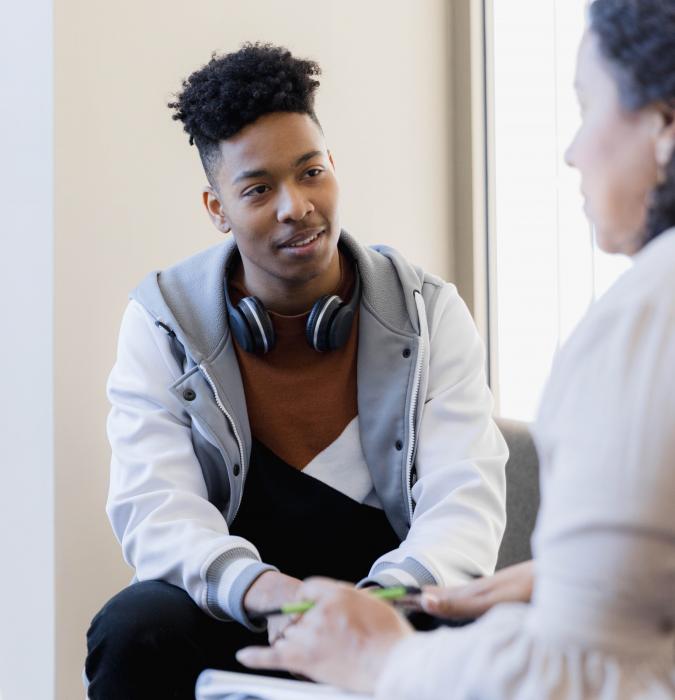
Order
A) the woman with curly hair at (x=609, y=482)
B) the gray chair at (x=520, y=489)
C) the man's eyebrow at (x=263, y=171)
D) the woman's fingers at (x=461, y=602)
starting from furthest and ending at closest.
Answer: the gray chair at (x=520, y=489) → the man's eyebrow at (x=263, y=171) → the woman's fingers at (x=461, y=602) → the woman with curly hair at (x=609, y=482)

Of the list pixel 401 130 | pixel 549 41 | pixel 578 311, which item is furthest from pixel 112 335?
pixel 549 41

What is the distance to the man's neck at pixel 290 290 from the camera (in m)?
→ 1.87

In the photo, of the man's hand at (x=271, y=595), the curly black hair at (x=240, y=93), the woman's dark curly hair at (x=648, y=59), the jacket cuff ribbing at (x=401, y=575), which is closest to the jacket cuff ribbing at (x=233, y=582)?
the man's hand at (x=271, y=595)

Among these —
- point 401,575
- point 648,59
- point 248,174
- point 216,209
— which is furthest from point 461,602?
point 216,209

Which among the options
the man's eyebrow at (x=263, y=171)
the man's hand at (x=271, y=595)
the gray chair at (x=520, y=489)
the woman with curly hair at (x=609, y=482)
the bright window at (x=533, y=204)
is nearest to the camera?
the woman with curly hair at (x=609, y=482)

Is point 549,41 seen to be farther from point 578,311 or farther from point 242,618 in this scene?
point 242,618

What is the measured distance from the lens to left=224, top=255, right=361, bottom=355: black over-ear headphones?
5.93 feet

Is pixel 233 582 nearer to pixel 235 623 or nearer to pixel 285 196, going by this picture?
pixel 235 623

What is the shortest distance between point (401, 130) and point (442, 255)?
35 cm

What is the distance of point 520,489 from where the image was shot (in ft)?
7.47

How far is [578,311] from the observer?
9.40ft

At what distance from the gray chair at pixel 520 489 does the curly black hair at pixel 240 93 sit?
2.62ft

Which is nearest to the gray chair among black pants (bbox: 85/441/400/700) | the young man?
the young man

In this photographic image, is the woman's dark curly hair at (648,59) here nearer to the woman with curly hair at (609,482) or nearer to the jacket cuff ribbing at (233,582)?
the woman with curly hair at (609,482)
